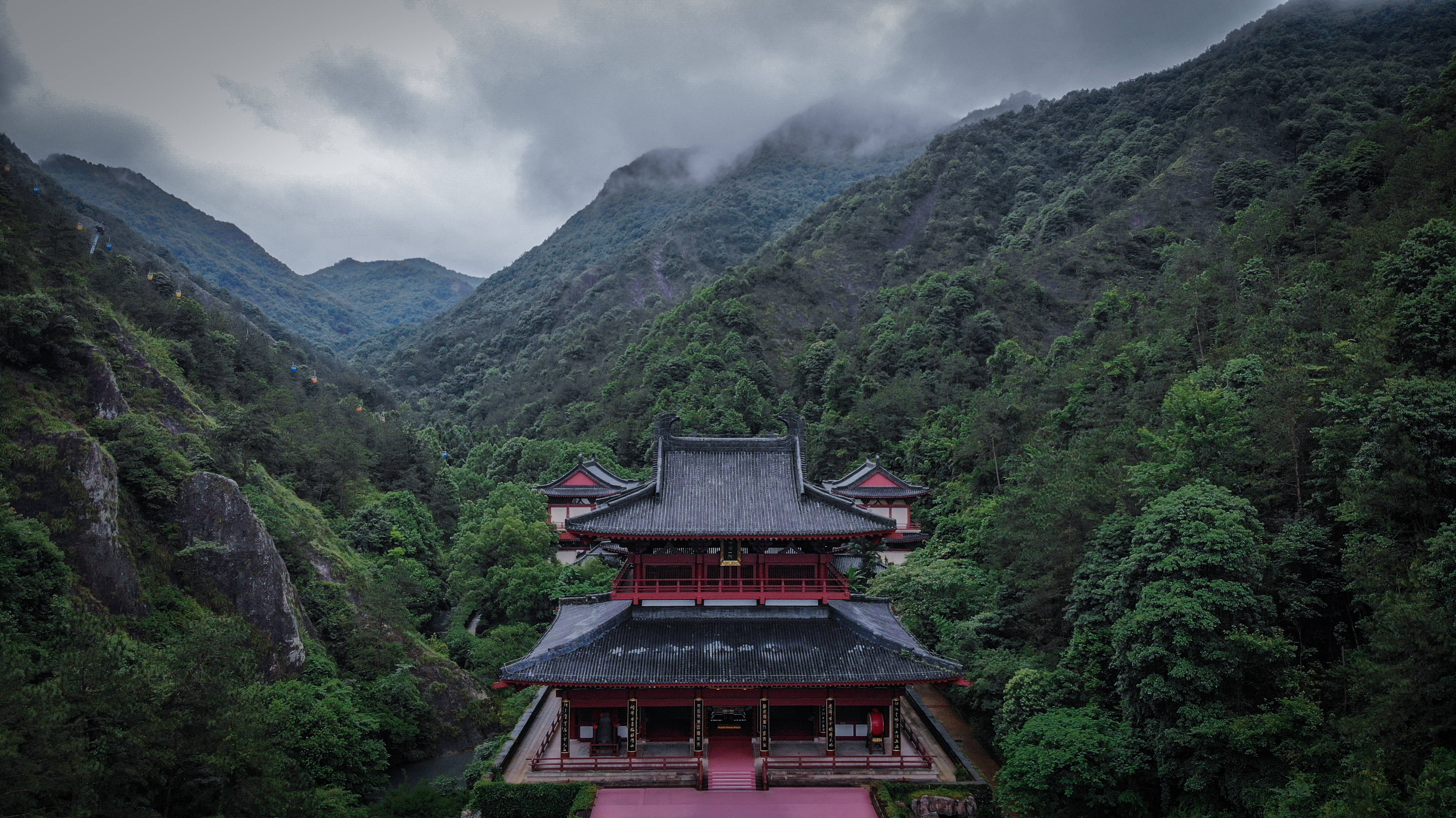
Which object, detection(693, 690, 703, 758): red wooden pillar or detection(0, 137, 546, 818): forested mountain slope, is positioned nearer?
detection(0, 137, 546, 818): forested mountain slope

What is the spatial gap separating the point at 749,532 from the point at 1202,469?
1528 cm

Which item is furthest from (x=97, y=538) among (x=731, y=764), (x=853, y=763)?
(x=853, y=763)

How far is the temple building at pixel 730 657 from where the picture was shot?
21.8 m

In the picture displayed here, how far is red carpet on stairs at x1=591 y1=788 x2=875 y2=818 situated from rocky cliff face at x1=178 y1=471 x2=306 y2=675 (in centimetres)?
1718

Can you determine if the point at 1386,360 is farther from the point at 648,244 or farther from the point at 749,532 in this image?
the point at 648,244

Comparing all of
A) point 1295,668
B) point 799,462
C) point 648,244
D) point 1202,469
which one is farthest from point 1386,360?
point 648,244

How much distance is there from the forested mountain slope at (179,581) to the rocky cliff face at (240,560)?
3.2 inches

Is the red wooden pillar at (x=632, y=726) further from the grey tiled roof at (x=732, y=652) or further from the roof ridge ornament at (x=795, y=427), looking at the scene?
the roof ridge ornament at (x=795, y=427)

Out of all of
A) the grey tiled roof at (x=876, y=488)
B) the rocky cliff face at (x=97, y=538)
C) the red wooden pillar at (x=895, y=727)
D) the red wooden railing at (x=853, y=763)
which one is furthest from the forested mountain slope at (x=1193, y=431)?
the rocky cliff face at (x=97, y=538)

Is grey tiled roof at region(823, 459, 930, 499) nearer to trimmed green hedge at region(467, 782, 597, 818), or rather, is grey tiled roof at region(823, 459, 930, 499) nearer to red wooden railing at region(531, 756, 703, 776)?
red wooden railing at region(531, 756, 703, 776)

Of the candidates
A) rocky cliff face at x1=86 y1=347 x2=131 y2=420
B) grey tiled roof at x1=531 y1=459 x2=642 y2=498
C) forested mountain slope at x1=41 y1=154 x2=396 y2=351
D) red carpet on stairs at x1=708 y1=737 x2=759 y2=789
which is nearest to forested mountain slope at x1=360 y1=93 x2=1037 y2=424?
forested mountain slope at x1=41 y1=154 x2=396 y2=351

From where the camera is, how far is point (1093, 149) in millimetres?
101625

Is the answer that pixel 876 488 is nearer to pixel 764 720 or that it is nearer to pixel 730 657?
pixel 764 720

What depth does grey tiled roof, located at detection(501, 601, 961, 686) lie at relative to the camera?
21531 millimetres
